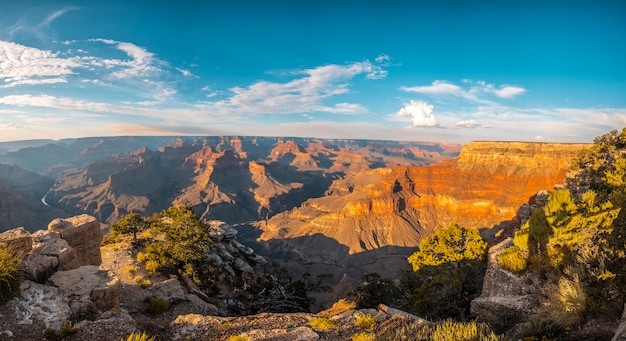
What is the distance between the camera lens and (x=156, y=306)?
16250 millimetres

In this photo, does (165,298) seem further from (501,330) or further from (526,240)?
(526,240)

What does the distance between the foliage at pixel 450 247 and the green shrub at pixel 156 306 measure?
17.0m

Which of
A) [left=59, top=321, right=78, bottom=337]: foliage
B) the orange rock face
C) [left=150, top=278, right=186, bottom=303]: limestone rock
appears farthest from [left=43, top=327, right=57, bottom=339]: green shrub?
the orange rock face

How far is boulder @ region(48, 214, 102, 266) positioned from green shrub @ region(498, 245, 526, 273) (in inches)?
1057

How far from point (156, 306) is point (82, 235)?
8.98 m

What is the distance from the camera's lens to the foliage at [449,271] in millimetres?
16891

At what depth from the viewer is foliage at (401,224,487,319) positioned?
1689 centimetres

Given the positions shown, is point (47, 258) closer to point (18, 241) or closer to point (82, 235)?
point (18, 241)

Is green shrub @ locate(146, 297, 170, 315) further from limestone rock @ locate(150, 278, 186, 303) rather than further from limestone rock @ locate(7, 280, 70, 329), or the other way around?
limestone rock @ locate(7, 280, 70, 329)

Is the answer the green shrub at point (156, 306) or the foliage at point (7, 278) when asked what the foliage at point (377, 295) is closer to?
the green shrub at point (156, 306)

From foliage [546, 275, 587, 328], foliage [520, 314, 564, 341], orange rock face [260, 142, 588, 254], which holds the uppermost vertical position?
foliage [546, 275, 587, 328]

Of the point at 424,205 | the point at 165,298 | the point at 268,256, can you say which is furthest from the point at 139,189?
the point at 165,298

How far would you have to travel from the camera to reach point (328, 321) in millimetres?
10383

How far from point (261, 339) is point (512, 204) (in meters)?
97.9
